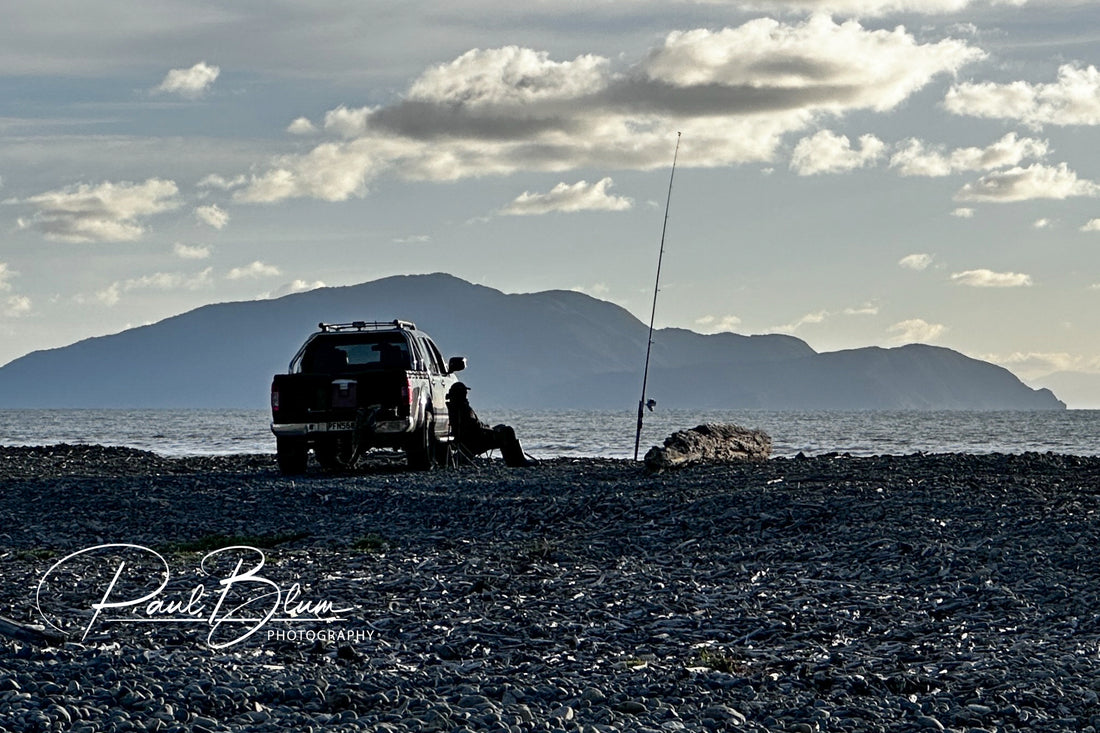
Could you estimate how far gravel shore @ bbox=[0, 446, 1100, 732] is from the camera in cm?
623

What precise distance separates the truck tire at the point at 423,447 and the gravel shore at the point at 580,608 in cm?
412

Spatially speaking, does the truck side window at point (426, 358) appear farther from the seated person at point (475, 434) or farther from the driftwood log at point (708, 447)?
the driftwood log at point (708, 447)

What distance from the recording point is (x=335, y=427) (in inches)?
822

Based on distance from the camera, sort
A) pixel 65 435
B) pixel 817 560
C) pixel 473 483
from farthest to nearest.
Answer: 1. pixel 65 435
2. pixel 473 483
3. pixel 817 560

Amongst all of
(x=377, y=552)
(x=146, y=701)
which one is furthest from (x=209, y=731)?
(x=377, y=552)

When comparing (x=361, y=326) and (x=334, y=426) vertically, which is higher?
(x=361, y=326)

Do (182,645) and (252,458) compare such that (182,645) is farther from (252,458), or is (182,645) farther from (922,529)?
(252,458)

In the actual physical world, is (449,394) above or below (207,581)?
above

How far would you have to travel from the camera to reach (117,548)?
12523 millimetres

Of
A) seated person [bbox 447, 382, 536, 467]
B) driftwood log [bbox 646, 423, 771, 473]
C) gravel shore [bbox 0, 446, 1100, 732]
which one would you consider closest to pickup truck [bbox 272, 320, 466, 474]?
seated person [bbox 447, 382, 536, 467]

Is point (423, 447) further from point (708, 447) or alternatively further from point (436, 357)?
point (708, 447)

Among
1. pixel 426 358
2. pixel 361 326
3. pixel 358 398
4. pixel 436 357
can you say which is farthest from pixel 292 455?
pixel 436 357

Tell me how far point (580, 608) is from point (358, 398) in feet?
40.4

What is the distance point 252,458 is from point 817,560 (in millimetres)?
19358
